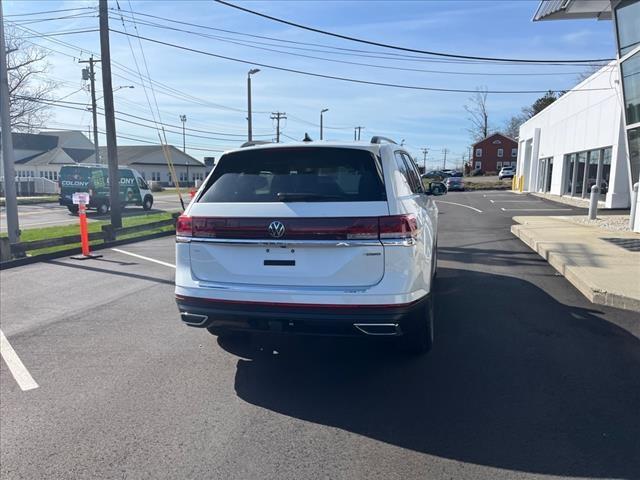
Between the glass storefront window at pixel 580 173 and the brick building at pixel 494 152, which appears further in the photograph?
the brick building at pixel 494 152

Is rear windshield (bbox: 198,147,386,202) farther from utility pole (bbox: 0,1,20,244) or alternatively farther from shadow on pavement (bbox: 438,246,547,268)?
utility pole (bbox: 0,1,20,244)

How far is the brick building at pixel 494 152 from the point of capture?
86.7 meters

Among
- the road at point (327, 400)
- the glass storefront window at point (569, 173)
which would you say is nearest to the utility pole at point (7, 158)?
the road at point (327, 400)

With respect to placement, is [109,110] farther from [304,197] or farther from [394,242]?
[394,242]

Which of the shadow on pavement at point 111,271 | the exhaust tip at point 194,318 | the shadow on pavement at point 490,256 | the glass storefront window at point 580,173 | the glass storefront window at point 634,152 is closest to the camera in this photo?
the exhaust tip at point 194,318

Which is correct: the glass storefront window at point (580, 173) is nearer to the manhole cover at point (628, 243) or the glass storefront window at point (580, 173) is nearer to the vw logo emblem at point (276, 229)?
the manhole cover at point (628, 243)

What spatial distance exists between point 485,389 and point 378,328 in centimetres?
108

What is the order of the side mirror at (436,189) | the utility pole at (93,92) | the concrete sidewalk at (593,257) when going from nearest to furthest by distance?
1. the concrete sidewalk at (593,257)
2. the side mirror at (436,189)
3. the utility pole at (93,92)

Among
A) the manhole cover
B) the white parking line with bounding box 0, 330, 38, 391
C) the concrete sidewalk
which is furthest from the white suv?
the manhole cover

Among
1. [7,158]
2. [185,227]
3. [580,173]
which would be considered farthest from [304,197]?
[580,173]

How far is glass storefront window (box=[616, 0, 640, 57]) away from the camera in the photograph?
41.2ft

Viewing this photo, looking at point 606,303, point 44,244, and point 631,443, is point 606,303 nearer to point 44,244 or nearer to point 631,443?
point 631,443

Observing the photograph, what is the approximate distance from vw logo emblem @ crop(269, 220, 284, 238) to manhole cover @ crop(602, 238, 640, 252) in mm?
8669

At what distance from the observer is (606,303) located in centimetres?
630
